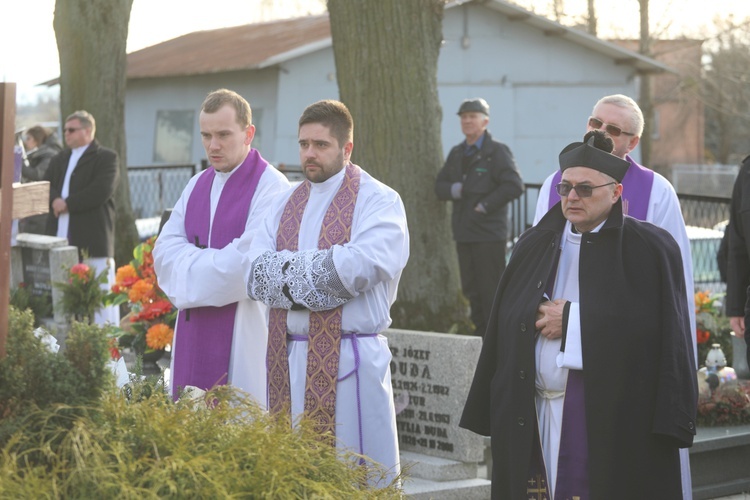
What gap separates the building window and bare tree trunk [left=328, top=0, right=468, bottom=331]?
68.4 ft

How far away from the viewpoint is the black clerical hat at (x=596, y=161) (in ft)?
15.3

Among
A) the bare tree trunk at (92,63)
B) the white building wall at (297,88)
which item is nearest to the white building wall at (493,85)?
the white building wall at (297,88)

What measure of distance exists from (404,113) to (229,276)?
395 cm

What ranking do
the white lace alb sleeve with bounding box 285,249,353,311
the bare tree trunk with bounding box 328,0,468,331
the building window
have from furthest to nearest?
the building window < the bare tree trunk with bounding box 328,0,468,331 < the white lace alb sleeve with bounding box 285,249,353,311

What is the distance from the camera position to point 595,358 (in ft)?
15.0

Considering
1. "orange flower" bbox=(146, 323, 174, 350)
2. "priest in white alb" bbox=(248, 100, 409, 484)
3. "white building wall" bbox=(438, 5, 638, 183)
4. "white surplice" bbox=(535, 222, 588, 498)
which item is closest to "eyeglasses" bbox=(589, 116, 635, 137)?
"priest in white alb" bbox=(248, 100, 409, 484)

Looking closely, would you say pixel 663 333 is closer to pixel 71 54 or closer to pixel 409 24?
→ pixel 409 24

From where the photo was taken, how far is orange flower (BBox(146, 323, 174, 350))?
804cm

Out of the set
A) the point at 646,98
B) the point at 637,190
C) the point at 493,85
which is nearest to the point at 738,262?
the point at 637,190

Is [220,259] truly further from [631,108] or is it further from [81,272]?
[81,272]

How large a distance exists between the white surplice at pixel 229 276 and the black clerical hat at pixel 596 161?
170 cm

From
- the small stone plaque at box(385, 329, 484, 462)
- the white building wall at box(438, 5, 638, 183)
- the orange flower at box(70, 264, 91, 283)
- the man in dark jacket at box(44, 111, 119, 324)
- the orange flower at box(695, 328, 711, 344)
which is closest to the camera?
the small stone plaque at box(385, 329, 484, 462)

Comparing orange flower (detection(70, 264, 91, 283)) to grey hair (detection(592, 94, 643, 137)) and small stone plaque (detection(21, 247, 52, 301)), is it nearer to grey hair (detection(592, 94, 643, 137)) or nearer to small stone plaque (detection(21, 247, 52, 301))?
small stone plaque (detection(21, 247, 52, 301))

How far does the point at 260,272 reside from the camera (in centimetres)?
534
